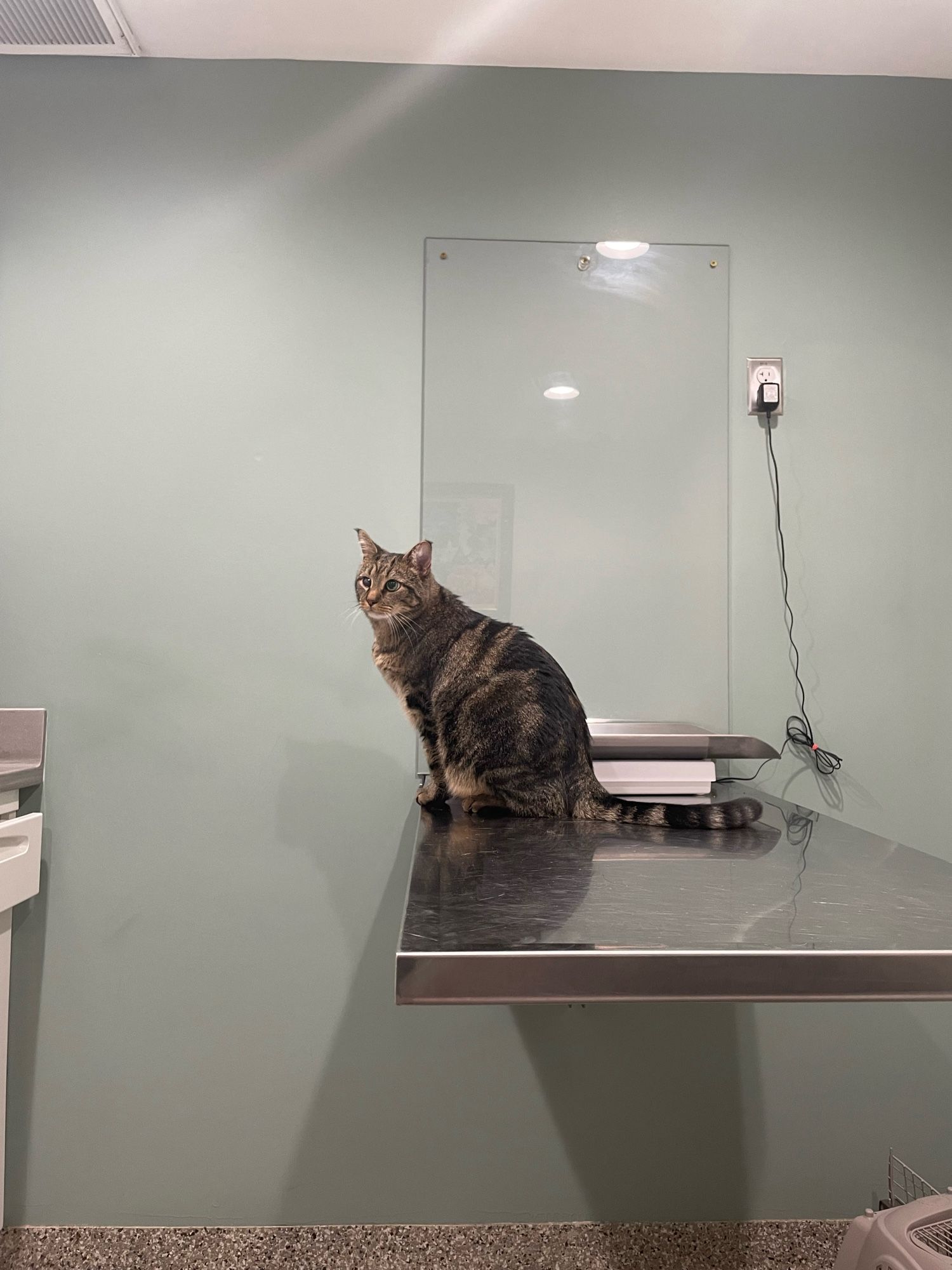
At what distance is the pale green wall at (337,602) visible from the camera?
5.55 feet

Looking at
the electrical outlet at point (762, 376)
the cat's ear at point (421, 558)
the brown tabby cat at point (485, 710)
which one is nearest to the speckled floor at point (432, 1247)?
the brown tabby cat at point (485, 710)

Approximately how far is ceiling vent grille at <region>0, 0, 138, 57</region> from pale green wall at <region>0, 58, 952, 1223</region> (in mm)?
45

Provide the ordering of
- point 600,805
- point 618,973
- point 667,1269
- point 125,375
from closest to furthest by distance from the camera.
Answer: point 618,973 < point 600,805 < point 667,1269 < point 125,375

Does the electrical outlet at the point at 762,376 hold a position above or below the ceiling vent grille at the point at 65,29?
below

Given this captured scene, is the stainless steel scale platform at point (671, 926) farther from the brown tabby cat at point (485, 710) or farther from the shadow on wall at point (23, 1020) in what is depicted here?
the shadow on wall at point (23, 1020)

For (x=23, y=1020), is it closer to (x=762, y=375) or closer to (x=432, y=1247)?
(x=432, y=1247)

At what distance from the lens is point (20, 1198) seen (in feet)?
5.44

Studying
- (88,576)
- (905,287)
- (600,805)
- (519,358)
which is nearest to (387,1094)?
(600,805)

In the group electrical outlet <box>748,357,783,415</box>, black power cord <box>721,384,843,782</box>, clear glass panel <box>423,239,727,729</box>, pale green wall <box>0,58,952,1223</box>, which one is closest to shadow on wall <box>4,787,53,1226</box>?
pale green wall <box>0,58,952,1223</box>

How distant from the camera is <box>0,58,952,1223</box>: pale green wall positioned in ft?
5.55

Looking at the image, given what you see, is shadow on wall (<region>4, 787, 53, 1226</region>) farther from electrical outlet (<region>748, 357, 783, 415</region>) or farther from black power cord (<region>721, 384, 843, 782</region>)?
electrical outlet (<region>748, 357, 783, 415</region>)

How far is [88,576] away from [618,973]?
1.51 m

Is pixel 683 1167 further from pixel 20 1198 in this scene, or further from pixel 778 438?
pixel 778 438

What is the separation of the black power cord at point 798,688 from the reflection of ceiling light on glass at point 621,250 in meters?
0.39
